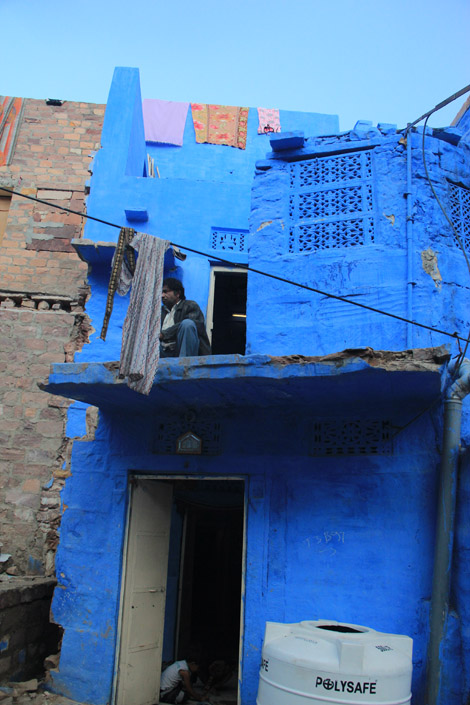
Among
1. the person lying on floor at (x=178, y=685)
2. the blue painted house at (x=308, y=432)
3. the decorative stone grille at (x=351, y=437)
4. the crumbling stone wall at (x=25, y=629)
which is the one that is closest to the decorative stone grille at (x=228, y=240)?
the blue painted house at (x=308, y=432)

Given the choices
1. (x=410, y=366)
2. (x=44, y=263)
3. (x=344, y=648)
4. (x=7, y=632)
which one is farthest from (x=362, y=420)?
(x=44, y=263)

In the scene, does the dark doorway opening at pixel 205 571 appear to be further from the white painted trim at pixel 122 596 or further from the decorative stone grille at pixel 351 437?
the decorative stone grille at pixel 351 437

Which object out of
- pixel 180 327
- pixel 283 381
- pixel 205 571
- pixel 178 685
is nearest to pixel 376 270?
pixel 283 381

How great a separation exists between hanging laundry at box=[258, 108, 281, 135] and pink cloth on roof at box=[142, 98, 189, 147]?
4.53ft

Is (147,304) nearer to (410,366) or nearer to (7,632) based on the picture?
(410,366)

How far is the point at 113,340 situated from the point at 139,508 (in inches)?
83.0

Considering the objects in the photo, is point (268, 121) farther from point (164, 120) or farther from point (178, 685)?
point (178, 685)

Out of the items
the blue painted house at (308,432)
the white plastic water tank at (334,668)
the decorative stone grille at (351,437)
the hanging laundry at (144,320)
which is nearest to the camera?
the white plastic water tank at (334,668)

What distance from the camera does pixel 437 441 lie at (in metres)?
4.84

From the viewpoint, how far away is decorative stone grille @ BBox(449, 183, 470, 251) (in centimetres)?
582

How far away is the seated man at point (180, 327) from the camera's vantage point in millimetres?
5562

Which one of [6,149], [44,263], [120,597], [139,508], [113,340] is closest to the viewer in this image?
[120,597]

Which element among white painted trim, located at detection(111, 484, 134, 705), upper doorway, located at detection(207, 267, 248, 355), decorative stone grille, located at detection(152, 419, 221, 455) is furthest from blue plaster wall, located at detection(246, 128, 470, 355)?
white painted trim, located at detection(111, 484, 134, 705)

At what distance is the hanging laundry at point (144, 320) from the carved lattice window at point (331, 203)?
189 centimetres
